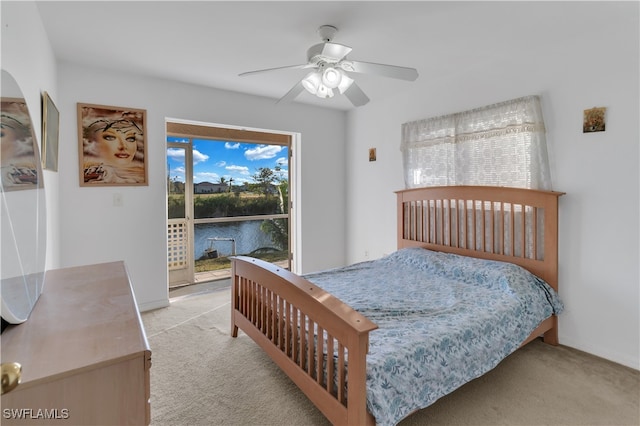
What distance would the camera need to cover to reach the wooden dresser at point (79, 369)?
0.78 m

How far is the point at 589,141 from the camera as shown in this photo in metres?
2.35

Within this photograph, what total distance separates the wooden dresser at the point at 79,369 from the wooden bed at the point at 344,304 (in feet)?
2.61

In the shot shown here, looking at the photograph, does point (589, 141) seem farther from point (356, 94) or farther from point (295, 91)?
point (295, 91)

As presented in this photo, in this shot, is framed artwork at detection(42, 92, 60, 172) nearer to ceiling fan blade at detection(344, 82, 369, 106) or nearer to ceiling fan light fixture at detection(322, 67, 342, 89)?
ceiling fan light fixture at detection(322, 67, 342, 89)

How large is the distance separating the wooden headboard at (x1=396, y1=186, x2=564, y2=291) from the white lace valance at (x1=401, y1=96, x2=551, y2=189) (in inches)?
5.0

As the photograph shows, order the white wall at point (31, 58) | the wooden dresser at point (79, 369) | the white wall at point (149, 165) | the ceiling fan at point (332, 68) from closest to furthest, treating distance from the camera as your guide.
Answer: the wooden dresser at point (79, 369) < the white wall at point (31, 58) < the ceiling fan at point (332, 68) < the white wall at point (149, 165)

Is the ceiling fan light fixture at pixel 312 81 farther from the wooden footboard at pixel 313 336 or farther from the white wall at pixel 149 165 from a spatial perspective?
the white wall at pixel 149 165

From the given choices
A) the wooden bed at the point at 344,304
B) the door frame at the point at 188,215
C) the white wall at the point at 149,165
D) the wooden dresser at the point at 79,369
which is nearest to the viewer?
the wooden dresser at the point at 79,369

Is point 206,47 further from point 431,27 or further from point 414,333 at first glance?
point 414,333

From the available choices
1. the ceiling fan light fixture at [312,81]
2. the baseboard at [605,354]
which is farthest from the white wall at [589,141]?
the ceiling fan light fixture at [312,81]

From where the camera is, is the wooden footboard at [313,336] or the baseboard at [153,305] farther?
the baseboard at [153,305]

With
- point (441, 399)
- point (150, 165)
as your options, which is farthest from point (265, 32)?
point (441, 399)

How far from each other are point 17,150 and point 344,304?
1.41 metres

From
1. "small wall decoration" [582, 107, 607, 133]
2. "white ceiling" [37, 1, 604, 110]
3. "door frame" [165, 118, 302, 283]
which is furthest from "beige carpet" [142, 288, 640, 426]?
Answer: "white ceiling" [37, 1, 604, 110]
